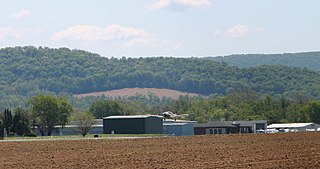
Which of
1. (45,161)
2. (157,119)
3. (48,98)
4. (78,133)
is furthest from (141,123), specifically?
(45,161)

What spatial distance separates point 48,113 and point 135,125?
22615 millimetres

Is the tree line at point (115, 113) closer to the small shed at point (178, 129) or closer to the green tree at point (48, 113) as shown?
the green tree at point (48, 113)

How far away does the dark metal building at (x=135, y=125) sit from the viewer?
11931cm

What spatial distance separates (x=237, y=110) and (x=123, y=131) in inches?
2232

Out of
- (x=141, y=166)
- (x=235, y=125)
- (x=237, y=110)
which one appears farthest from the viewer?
(x=237, y=110)

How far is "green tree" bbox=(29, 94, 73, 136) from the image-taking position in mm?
134250

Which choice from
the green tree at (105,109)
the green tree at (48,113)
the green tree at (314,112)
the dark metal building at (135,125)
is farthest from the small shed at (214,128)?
the green tree at (105,109)

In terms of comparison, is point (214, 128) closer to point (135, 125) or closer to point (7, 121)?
point (135, 125)

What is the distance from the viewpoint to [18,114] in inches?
4656

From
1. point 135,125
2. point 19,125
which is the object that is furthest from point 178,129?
point 19,125

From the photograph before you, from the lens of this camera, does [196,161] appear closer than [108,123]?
Yes

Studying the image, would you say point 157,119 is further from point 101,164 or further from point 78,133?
point 101,164

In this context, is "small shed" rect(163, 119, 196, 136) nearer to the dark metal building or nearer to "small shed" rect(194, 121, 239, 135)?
the dark metal building

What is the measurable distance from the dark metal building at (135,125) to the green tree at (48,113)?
15128 millimetres
